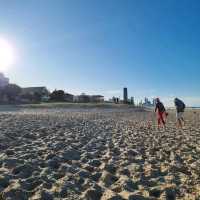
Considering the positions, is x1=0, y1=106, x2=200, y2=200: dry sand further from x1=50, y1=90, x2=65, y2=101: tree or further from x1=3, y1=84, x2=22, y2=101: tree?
x1=50, y1=90, x2=65, y2=101: tree

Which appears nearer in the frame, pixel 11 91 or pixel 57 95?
pixel 11 91

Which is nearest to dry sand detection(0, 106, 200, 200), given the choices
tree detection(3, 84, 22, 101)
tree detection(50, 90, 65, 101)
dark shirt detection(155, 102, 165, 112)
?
dark shirt detection(155, 102, 165, 112)

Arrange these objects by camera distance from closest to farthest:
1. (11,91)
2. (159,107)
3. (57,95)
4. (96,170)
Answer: (96,170) < (159,107) < (11,91) < (57,95)

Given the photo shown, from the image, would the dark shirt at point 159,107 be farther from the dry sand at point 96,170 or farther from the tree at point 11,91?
the tree at point 11,91

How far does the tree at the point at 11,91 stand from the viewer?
74.1m

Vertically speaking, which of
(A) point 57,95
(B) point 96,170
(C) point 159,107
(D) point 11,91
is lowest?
(B) point 96,170

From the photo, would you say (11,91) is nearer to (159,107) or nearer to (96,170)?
(159,107)

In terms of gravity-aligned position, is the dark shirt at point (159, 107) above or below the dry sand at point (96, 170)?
above

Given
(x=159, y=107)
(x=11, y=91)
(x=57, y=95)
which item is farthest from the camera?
(x=57, y=95)

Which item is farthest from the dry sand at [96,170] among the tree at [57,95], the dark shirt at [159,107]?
the tree at [57,95]

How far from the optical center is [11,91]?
75125mm

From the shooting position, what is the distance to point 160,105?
2030 centimetres

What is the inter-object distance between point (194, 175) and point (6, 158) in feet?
15.3

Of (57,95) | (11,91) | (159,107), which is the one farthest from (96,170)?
(57,95)
